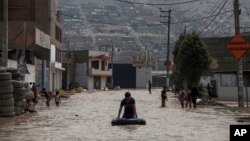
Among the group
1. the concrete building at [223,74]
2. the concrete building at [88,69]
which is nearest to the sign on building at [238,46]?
the concrete building at [223,74]

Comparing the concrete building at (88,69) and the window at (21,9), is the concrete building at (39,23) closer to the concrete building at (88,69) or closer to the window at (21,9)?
the window at (21,9)

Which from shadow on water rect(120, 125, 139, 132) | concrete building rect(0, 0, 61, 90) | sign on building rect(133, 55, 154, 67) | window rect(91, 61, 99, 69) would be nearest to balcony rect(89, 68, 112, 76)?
window rect(91, 61, 99, 69)

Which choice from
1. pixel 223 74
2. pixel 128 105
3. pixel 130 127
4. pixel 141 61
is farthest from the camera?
pixel 141 61

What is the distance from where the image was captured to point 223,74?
4953 centimetres

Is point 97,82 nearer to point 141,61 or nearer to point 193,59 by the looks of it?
point 141,61

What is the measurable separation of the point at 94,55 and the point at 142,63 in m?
29.6

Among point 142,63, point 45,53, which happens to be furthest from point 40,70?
point 142,63

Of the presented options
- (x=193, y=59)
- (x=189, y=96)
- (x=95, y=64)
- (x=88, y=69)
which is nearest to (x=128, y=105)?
(x=189, y=96)

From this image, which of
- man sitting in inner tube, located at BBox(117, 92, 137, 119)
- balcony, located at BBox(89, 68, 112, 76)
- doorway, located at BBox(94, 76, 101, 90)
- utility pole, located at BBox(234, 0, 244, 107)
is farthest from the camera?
doorway, located at BBox(94, 76, 101, 90)

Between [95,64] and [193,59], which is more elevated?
[95,64]

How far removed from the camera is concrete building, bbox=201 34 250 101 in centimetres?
4862

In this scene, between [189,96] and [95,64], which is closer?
[189,96]

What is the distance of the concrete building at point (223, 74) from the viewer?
48625mm

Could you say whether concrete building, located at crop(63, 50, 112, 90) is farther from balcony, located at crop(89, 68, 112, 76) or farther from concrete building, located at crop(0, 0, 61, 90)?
concrete building, located at crop(0, 0, 61, 90)
